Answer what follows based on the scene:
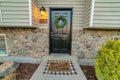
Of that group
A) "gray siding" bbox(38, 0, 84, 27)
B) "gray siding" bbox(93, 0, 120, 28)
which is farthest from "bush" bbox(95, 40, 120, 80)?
"gray siding" bbox(38, 0, 84, 27)

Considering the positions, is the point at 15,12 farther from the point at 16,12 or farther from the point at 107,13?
the point at 107,13

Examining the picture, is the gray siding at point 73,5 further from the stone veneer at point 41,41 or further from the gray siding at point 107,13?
the gray siding at point 107,13

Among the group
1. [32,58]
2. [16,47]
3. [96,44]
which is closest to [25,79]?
[32,58]

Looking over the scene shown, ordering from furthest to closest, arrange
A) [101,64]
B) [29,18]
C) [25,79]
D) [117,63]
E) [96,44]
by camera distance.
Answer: [96,44]
[29,18]
[25,79]
[101,64]
[117,63]

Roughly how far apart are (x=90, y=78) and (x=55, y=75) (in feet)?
3.99

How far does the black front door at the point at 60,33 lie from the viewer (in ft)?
14.0

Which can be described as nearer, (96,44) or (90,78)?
(90,78)

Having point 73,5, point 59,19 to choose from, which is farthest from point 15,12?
point 73,5


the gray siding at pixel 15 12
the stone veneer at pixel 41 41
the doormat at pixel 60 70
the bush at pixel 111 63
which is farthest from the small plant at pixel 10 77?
the bush at pixel 111 63

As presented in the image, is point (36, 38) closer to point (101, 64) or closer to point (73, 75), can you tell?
point (73, 75)

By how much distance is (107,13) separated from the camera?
3.13 m

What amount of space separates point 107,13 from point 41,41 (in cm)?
286

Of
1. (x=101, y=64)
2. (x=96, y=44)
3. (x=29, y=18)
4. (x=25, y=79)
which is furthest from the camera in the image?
(x=96, y=44)

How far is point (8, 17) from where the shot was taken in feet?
10.9
